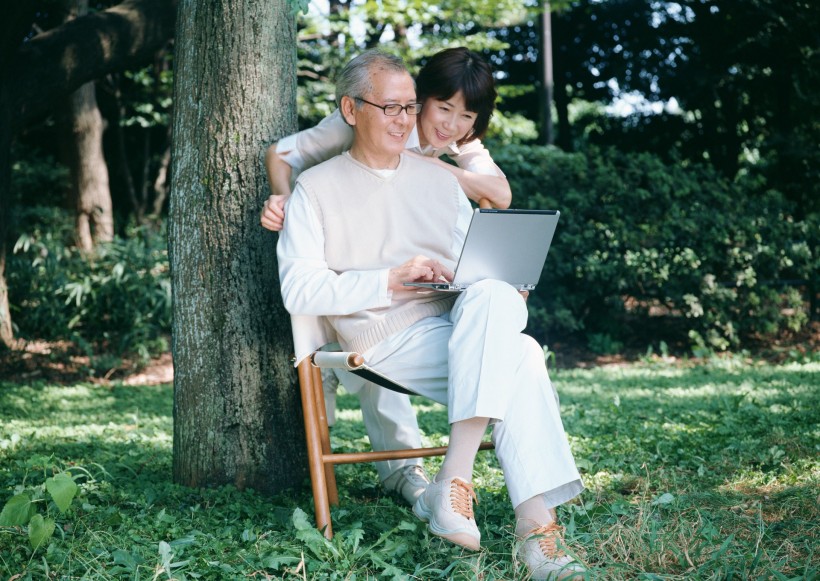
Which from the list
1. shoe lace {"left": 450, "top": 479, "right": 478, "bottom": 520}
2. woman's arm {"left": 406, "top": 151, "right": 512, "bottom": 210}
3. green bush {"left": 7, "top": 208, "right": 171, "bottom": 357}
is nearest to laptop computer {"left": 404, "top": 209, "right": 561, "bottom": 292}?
woman's arm {"left": 406, "top": 151, "right": 512, "bottom": 210}

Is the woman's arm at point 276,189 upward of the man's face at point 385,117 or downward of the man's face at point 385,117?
downward

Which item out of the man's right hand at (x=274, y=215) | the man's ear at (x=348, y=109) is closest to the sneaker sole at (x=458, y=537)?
the man's right hand at (x=274, y=215)

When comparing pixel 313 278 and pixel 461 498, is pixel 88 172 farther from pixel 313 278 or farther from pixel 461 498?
pixel 461 498

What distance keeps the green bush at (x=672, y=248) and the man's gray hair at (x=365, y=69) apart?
4579mm

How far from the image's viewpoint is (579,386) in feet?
18.9

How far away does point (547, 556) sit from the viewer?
2361 mm

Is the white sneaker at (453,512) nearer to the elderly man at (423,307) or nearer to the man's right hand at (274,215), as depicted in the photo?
the elderly man at (423,307)

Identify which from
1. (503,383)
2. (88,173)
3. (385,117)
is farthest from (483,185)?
(88,173)

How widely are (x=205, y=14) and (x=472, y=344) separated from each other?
159 cm

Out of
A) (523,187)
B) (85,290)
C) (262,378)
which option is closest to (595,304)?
(523,187)

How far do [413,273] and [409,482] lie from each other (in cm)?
92

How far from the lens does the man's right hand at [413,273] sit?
107 inches

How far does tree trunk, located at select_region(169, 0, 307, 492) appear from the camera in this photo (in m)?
3.03

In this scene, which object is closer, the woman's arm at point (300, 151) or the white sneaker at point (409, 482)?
the woman's arm at point (300, 151)
